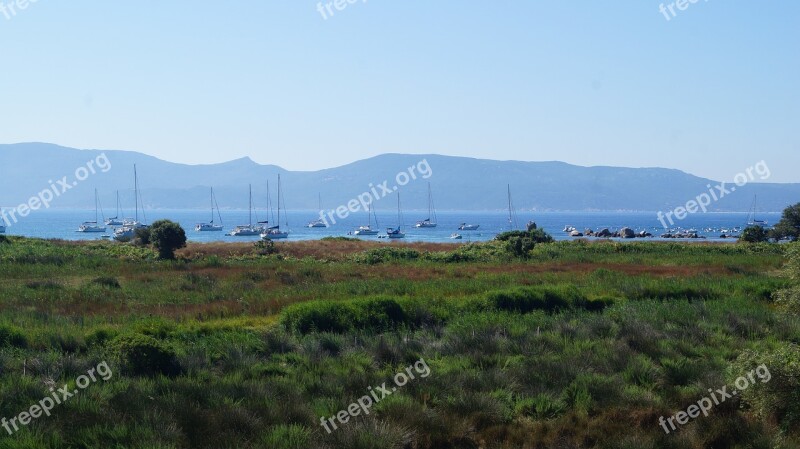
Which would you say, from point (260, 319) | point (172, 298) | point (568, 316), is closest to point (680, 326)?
point (568, 316)

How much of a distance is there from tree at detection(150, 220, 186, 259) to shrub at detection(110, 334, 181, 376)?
32.4 metres

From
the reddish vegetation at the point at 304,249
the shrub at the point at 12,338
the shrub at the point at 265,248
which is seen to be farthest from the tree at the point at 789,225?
the shrub at the point at 12,338

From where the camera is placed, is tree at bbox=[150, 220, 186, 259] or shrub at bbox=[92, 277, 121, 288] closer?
shrub at bbox=[92, 277, 121, 288]

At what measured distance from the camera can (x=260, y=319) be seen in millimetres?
20875

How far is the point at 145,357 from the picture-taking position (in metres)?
14.0

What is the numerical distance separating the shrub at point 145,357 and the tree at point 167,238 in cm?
3244

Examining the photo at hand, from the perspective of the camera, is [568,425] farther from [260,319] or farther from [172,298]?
[172,298]

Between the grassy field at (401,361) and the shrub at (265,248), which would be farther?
the shrub at (265,248)

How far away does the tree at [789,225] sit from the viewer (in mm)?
72537

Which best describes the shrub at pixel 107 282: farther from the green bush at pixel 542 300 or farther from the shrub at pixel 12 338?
the green bush at pixel 542 300

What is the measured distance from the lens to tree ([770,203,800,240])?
72537mm

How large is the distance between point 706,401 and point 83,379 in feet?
37.2

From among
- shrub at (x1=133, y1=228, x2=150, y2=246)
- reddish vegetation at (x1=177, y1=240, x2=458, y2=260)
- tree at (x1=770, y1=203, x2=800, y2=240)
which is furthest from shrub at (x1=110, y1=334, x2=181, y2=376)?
tree at (x1=770, y1=203, x2=800, y2=240)

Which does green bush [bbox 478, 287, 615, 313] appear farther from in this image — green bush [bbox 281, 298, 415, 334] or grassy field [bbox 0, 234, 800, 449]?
green bush [bbox 281, 298, 415, 334]
